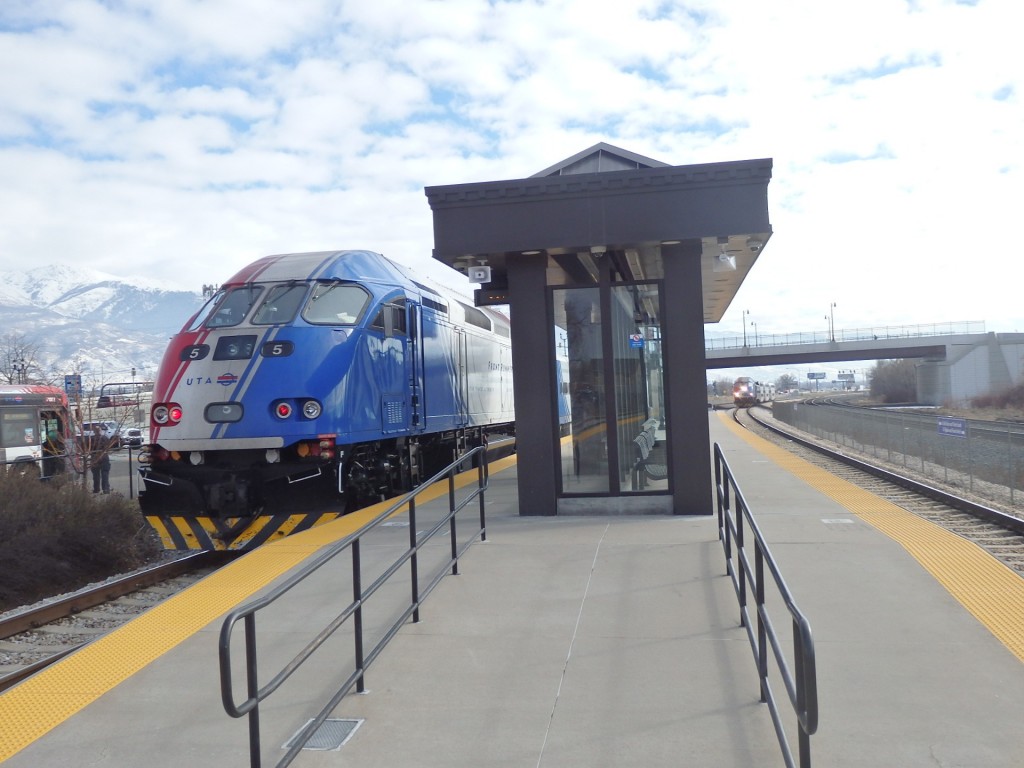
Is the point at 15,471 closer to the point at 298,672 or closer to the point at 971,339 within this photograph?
the point at 298,672

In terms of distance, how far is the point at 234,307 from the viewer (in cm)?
1096

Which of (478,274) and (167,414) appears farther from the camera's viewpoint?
(167,414)

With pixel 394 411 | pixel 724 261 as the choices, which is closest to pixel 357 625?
pixel 724 261

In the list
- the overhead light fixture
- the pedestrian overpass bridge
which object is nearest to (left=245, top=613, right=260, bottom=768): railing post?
the overhead light fixture

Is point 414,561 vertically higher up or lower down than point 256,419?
lower down

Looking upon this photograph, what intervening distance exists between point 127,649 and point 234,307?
556 cm

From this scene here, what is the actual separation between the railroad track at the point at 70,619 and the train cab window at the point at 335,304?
10.9 ft

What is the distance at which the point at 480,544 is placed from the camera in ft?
→ 29.3

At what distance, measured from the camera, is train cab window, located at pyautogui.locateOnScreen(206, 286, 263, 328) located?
10.8 metres

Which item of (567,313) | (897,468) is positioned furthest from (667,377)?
(897,468)

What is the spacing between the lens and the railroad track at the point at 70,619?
7398 millimetres

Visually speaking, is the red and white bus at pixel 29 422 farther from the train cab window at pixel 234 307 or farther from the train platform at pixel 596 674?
the train platform at pixel 596 674

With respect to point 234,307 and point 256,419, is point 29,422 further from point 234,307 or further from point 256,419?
point 256,419

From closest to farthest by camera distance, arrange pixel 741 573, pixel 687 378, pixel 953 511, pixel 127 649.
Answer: pixel 741 573 → pixel 127 649 → pixel 687 378 → pixel 953 511
